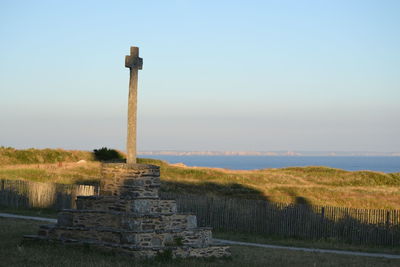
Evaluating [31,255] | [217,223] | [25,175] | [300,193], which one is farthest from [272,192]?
[31,255]

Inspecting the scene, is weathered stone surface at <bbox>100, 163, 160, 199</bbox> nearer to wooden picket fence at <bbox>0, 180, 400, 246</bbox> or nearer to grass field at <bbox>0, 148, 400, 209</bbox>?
wooden picket fence at <bbox>0, 180, 400, 246</bbox>

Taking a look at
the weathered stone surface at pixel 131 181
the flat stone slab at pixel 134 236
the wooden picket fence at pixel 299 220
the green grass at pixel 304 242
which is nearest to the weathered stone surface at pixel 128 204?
the weathered stone surface at pixel 131 181

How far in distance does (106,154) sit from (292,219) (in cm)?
3629

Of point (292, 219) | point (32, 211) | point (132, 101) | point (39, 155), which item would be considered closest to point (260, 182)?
point (292, 219)

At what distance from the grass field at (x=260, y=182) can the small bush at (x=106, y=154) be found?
598 cm

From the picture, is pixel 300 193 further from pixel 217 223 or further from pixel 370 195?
pixel 217 223

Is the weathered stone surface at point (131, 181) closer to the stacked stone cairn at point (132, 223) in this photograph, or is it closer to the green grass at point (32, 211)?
the stacked stone cairn at point (132, 223)

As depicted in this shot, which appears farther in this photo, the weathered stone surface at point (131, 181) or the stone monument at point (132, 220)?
the weathered stone surface at point (131, 181)

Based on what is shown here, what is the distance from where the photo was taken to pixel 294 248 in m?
24.5

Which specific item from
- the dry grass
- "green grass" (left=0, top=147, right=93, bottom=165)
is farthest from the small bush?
the dry grass

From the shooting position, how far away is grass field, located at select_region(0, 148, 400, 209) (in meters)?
42.1

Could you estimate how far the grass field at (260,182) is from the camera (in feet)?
138

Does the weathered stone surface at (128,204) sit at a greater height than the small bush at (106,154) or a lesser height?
lesser

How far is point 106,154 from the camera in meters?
62.9
